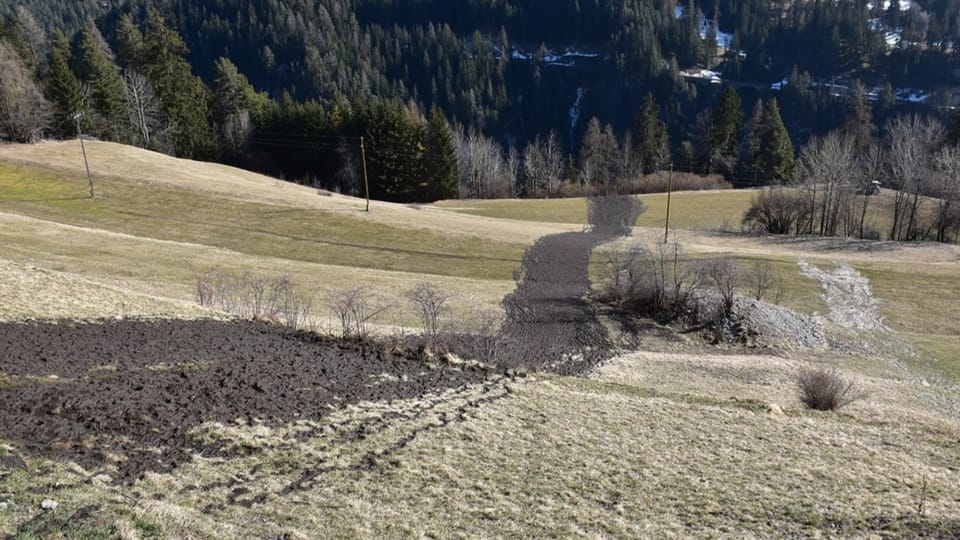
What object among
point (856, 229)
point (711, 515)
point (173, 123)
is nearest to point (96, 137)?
point (173, 123)

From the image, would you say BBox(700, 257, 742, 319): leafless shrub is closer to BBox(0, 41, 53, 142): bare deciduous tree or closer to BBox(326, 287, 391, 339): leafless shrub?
BBox(326, 287, 391, 339): leafless shrub

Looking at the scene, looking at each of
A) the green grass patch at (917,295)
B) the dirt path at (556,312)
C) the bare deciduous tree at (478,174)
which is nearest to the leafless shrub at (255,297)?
the dirt path at (556,312)

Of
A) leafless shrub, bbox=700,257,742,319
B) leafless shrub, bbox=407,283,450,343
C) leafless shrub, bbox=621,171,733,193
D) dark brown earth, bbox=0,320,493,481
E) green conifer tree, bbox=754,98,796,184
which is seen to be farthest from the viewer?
green conifer tree, bbox=754,98,796,184

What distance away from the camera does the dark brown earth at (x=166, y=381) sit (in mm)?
10141

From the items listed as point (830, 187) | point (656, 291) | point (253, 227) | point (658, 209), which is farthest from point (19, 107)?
point (830, 187)

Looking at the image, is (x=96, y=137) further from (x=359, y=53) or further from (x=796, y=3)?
(x=796, y=3)

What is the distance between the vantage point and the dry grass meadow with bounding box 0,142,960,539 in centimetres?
885

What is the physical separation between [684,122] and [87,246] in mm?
163137

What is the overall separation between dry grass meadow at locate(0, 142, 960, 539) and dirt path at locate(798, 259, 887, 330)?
0.78 metres

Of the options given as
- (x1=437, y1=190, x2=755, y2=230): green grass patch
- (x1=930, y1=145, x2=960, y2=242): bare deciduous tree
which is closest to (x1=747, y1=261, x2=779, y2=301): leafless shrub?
(x1=437, y1=190, x2=755, y2=230): green grass patch

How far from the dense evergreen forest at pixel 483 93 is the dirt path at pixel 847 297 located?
136 ft

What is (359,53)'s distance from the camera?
188m

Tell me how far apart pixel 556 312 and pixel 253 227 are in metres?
24.3

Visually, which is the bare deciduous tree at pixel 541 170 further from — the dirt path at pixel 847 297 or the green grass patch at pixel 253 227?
the dirt path at pixel 847 297
